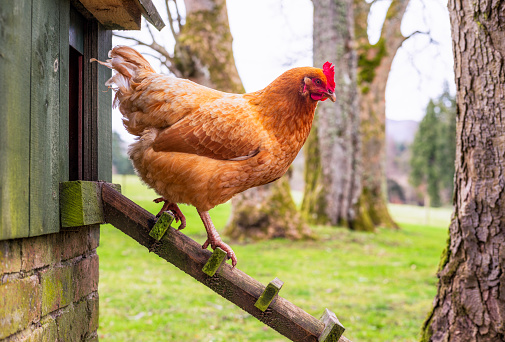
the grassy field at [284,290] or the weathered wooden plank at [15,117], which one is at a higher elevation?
the weathered wooden plank at [15,117]

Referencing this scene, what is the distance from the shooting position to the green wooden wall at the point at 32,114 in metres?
1.63

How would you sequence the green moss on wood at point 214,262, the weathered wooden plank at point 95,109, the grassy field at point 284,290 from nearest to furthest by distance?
the green moss on wood at point 214,262
the weathered wooden plank at point 95,109
the grassy field at point 284,290

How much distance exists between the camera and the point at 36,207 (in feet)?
5.99

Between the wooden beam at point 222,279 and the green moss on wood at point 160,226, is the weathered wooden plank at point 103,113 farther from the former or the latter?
the green moss on wood at point 160,226

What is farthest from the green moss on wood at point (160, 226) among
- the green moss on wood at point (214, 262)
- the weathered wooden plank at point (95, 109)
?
the weathered wooden plank at point (95, 109)

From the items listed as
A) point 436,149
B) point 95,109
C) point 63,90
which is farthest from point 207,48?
point 436,149

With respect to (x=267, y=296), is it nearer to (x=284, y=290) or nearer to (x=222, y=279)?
(x=222, y=279)

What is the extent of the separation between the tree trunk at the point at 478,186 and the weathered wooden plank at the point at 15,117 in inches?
110

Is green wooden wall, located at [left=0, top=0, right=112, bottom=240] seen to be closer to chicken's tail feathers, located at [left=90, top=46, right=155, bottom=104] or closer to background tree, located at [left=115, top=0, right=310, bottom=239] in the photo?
chicken's tail feathers, located at [left=90, top=46, right=155, bottom=104]

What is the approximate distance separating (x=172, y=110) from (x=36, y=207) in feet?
2.56

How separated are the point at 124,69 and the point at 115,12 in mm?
367

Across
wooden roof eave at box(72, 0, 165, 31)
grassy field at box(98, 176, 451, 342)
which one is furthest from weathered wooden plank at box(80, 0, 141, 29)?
grassy field at box(98, 176, 451, 342)

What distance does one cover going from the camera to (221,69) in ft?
29.5

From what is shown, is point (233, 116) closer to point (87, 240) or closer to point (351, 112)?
point (87, 240)
